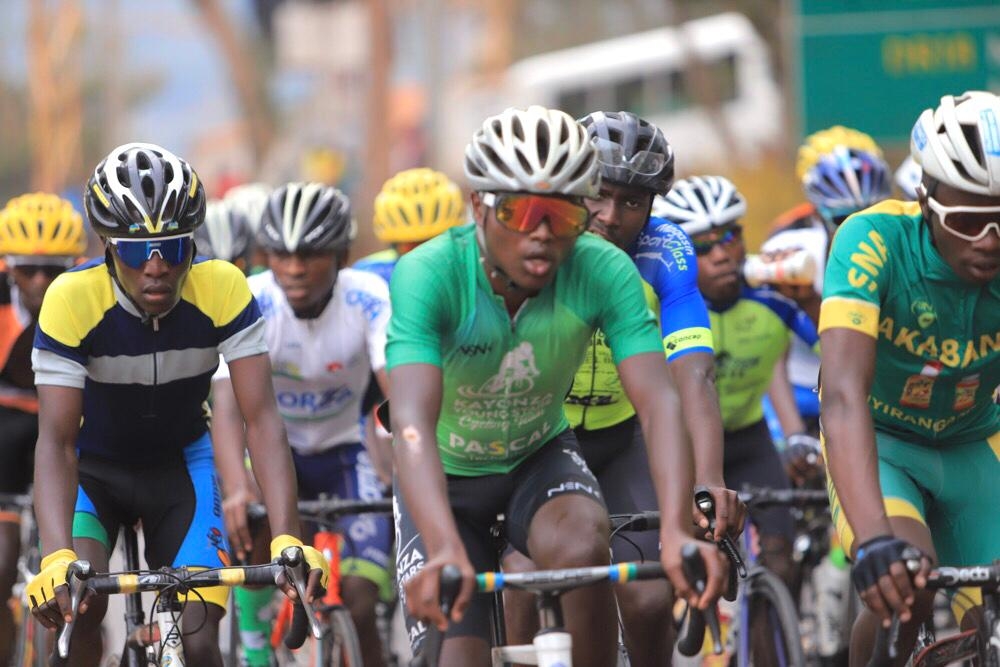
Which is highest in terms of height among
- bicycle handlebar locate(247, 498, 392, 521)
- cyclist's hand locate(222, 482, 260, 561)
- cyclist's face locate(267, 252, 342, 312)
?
cyclist's face locate(267, 252, 342, 312)

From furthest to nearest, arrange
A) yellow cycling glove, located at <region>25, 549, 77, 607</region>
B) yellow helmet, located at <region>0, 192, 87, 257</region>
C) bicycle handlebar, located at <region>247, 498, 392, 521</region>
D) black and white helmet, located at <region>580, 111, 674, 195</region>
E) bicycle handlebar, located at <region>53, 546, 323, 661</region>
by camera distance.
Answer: yellow helmet, located at <region>0, 192, 87, 257</region>, bicycle handlebar, located at <region>247, 498, 392, 521</region>, black and white helmet, located at <region>580, 111, 674, 195</region>, yellow cycling glove, located at <region>25, 549, 77, 607</region>, bicycle handlebar, located at <region>53, 546, 323, 661</region>

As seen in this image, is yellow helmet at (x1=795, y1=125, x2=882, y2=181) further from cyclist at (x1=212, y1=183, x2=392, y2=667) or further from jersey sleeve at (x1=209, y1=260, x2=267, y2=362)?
jersey sleeve at (x1=209, y1=260, x2=267, y2=362)

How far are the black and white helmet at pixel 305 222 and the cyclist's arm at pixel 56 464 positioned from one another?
2654 millimetres

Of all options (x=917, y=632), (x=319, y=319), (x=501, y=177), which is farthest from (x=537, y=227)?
(x=319, y=319)

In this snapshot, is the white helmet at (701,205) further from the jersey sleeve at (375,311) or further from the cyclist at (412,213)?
the cyclist at (412,213)

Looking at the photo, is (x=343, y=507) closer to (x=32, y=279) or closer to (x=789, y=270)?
(x=789, y=270)

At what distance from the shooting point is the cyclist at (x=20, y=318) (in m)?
9.74

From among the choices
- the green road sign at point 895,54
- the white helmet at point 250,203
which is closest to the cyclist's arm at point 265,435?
the white helmet at point 250,203

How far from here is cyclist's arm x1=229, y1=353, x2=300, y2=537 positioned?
6898 mm

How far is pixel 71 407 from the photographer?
22.0 feet

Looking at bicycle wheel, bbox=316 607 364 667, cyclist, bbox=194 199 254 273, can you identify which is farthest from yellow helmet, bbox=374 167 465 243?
bicycle wheel, bbox=316 607 364 667

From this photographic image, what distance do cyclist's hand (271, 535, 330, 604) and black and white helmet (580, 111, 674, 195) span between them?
6.10 feet

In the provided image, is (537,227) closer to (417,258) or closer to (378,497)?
(417,258)

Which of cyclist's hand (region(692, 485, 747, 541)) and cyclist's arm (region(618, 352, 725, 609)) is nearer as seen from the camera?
cyclist's arm (region(618, 352, 725, 609))
